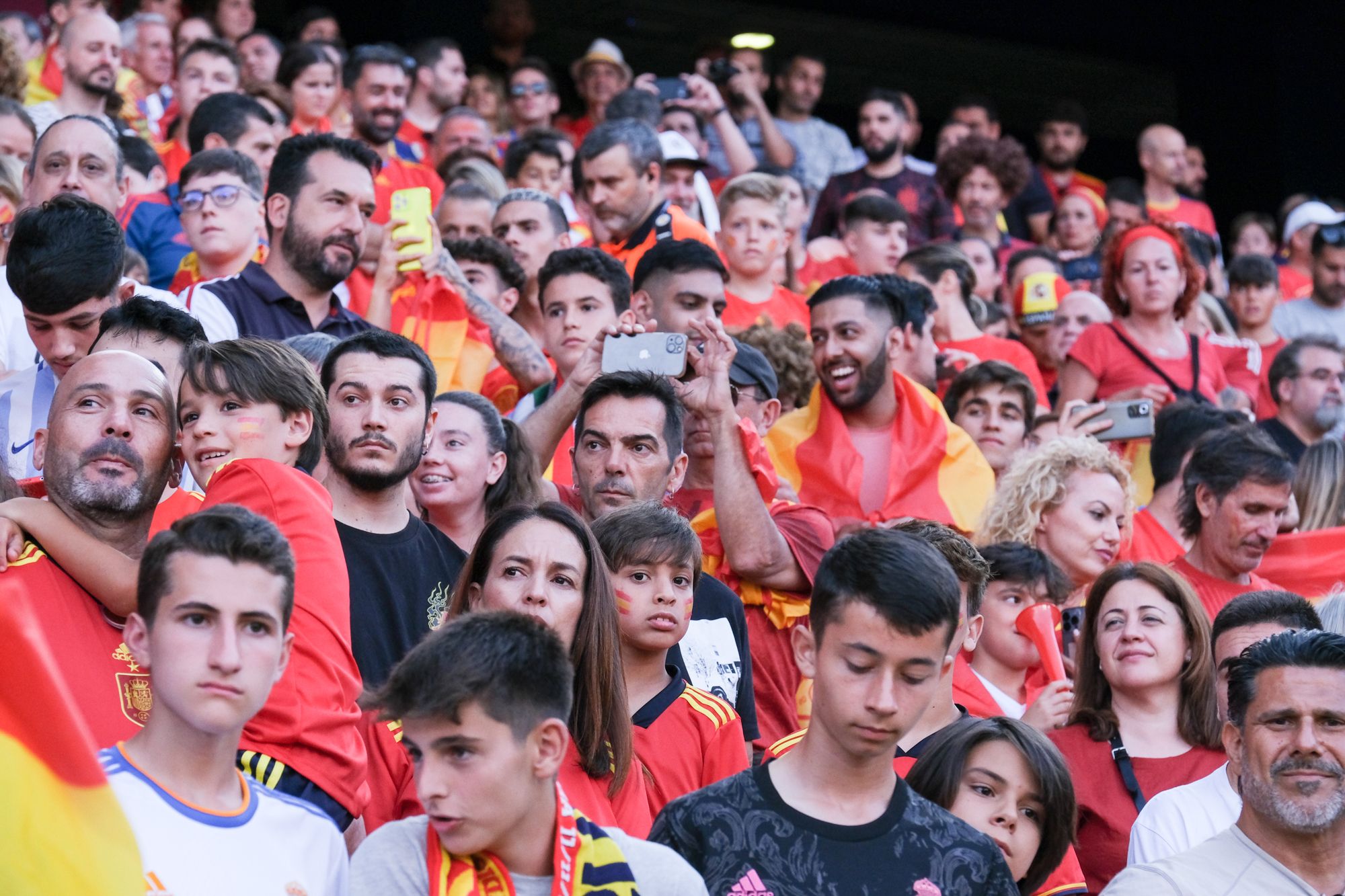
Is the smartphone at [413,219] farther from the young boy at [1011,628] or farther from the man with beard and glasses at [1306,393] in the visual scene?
the man with beard and glasses at [1306,393]

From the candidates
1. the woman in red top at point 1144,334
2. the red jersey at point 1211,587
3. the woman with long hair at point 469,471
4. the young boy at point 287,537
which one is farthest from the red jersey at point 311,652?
the woman in red top at point 1144,334

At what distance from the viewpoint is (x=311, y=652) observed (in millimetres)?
3273

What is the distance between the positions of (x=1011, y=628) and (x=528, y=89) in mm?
6257

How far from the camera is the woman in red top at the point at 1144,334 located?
24.7ft

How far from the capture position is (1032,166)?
11875 millimetres

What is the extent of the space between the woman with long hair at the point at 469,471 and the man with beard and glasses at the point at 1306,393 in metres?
4.33

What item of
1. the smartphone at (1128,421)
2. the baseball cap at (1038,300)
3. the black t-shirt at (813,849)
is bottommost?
the black t-shirt at (813,849)

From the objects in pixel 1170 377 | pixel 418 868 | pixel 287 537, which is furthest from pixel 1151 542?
pixel 418 868

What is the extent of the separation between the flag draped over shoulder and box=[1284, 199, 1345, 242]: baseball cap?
557 cm

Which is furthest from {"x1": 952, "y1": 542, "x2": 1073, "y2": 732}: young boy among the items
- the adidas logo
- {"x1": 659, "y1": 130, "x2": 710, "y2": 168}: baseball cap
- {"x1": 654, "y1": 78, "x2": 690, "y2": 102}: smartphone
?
{"x1": 654, "y1": 78, "x2": 690, "y2": 102}: smartphone

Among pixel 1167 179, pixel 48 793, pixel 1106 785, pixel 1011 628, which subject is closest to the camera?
pixel 48 793

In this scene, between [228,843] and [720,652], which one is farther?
[720,652]

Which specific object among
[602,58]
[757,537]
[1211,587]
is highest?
[602,58]

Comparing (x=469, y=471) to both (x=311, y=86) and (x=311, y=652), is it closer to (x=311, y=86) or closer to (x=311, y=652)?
(x=311, y=652)
